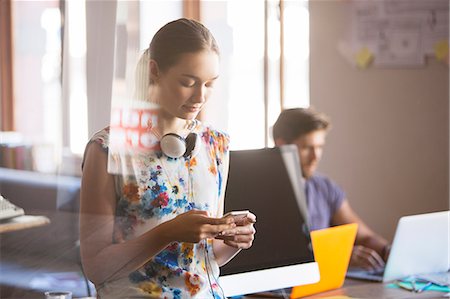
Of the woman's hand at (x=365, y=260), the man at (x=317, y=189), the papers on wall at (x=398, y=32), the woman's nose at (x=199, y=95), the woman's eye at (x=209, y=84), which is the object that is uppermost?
the papers on wall at (x=398, y=32)

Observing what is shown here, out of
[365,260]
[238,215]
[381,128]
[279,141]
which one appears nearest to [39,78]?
[238,215]

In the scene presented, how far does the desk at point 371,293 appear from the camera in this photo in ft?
6.07

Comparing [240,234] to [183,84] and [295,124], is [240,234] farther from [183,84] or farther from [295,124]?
[295,124]

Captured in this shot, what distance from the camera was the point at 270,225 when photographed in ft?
5.43

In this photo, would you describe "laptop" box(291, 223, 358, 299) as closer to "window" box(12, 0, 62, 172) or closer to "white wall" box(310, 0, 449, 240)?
"window" box(12, 0, 62, 172)

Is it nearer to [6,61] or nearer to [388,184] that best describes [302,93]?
[388,184]

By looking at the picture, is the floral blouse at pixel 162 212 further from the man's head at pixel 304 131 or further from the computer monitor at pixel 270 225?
the man's head at pixel 304 131

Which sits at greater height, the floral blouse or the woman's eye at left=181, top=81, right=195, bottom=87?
the woman's eye at left=181, top=81, right=195, bottom=87

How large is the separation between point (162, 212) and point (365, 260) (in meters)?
0.98

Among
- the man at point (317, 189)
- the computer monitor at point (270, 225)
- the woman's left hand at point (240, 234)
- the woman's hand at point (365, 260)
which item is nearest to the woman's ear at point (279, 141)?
the man at point (317, 189)

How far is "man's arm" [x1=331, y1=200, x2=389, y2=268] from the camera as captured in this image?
84.0 inches

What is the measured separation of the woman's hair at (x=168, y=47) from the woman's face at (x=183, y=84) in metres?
0.01

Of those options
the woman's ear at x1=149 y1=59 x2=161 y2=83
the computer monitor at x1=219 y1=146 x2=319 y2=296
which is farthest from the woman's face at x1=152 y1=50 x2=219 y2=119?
the computer monitor at x1=219 y1=146 x2=319 y2=296

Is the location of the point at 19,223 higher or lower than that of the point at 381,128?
lower
